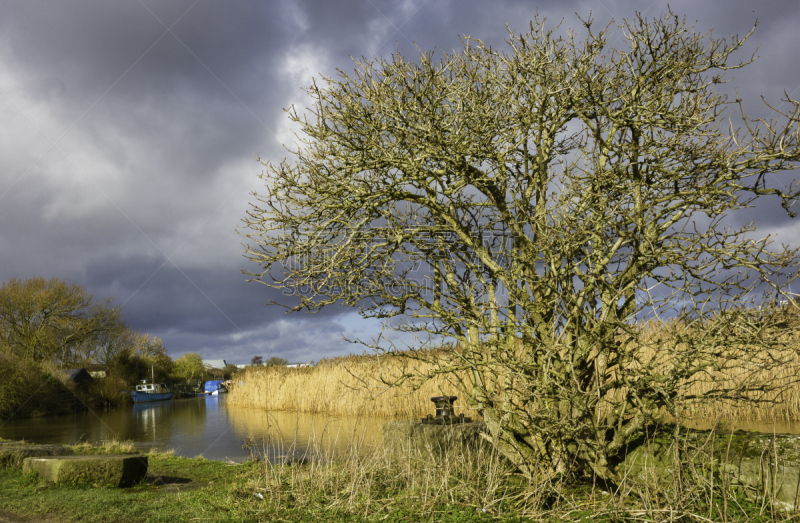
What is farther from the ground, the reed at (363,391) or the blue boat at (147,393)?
the reed at (363,391)

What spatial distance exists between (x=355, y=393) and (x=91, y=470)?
11.7 m

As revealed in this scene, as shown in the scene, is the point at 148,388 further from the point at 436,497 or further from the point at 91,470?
the point at 436,497

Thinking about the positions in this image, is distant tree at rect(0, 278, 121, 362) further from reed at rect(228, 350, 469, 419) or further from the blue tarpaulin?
the blue tarpaulin

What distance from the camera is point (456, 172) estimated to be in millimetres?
5641

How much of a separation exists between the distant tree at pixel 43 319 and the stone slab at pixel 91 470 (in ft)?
118

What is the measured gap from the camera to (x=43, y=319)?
38.9 metres

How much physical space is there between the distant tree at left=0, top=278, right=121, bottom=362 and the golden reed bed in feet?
54.5

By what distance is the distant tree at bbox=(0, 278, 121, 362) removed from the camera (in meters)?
37.8

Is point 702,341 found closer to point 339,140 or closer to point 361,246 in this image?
point 361,246

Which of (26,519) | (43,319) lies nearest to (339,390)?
(26,519)

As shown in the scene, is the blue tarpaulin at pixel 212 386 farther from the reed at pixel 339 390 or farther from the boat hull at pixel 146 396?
the reed at pixel 339 390

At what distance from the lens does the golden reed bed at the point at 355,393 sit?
12438mm

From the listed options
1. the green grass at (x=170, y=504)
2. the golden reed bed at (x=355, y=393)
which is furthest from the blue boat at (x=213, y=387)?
the green grass at (x=170, y=504)

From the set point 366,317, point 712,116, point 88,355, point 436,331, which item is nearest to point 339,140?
point 366,317
